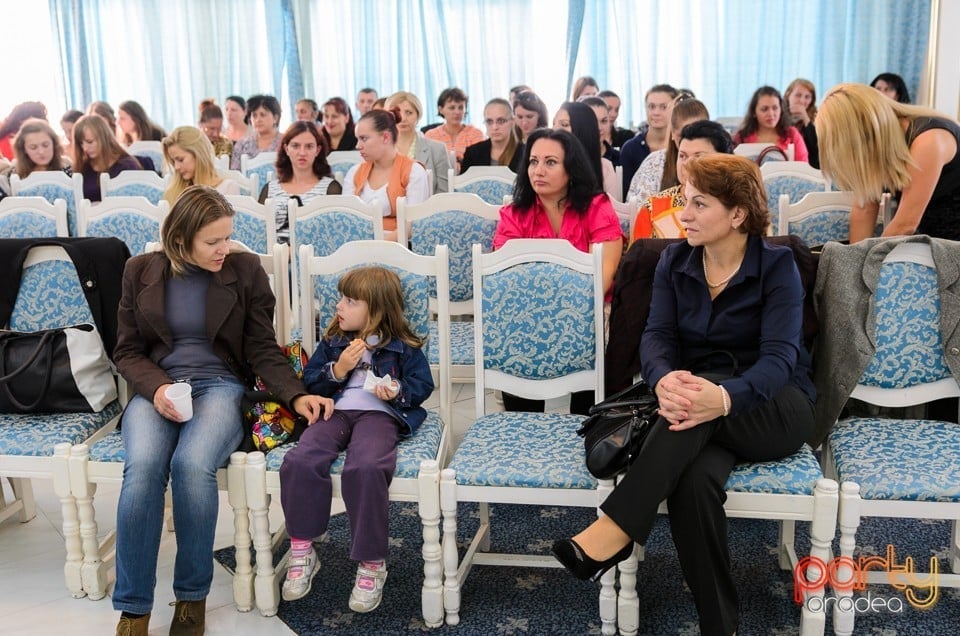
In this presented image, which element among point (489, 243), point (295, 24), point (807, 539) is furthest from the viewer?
point (295, 24)

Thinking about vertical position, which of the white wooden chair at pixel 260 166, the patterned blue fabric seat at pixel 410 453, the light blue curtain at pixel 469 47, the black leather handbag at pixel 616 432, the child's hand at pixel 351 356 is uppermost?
the light blue curtain at pixel 469 47

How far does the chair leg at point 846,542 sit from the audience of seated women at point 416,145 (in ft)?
13.4

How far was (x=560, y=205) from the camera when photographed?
10.6 feet

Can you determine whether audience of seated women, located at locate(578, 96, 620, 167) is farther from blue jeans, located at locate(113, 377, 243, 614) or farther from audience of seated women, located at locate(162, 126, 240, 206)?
blue jeans, located at locate(113, 377, 243, 614)

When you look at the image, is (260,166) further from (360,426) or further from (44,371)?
(360,426)

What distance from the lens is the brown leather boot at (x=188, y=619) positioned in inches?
90.6

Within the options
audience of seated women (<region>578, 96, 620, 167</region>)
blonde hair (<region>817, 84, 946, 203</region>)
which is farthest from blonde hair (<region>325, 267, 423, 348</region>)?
audience of seated women (<region>578, 96, 620, 167</region>)

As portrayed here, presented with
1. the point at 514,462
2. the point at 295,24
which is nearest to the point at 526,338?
the point at 514,462

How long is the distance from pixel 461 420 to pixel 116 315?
4.96 feet

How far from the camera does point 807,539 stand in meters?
2.76

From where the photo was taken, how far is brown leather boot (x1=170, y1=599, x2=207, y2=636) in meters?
2.30

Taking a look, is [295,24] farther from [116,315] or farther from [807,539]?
[807,539]

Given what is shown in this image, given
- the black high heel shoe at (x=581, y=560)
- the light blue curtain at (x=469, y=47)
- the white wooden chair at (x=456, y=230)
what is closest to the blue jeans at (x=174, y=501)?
the black high heel shoe at (x=581, y=560)

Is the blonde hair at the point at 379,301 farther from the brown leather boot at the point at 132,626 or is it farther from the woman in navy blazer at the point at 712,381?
the brown leather boot at the point at 132,626
